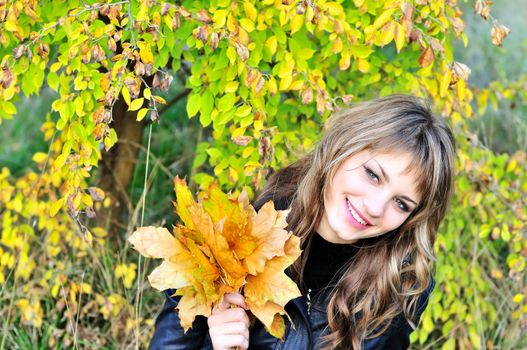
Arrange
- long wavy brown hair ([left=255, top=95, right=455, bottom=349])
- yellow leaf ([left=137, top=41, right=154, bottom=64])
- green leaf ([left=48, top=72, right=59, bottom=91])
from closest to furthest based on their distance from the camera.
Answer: yellow leaf ([left=137, top=41, right=154, bottom=64]) → long wavy brown hair ([left=255, top=95, right=455, bottom=349]) → green leaf ([left=48, top=72, right=59, bottom=91])

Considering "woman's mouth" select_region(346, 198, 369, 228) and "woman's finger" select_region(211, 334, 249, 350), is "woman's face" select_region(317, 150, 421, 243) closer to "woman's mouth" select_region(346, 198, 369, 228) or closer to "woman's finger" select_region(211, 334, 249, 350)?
"woman's mouth" select_region(346, 198, 369, 228)

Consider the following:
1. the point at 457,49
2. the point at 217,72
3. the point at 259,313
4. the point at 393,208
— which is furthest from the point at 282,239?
the point at 457,49

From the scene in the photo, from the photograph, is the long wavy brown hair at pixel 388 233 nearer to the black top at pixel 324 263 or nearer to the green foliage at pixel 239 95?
the black top at pixel 324 263

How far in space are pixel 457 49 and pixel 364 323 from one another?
10.1 feet

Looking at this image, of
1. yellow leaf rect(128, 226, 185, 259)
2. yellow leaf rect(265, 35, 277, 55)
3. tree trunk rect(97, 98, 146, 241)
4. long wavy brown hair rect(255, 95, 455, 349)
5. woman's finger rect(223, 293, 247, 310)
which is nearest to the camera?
yellow leaf rect(128, 226, 185, 259)

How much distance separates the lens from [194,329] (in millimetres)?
2051

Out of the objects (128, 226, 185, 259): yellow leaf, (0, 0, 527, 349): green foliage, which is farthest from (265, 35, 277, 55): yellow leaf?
(128, 226, 185, 259): yellow leaf

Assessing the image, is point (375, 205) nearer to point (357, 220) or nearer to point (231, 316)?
point (357, 220)

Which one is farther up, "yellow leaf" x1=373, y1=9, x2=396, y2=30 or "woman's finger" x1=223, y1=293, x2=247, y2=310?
"yellow leaf" x1=373, y1=9, x2=396, y2=30

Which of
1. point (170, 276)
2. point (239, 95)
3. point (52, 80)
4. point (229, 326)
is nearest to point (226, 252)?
point (170, 276)

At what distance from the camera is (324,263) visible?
224 cm

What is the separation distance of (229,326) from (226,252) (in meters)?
0.27

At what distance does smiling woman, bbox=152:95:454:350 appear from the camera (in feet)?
6.68

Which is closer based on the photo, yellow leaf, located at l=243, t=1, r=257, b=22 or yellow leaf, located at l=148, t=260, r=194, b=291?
yellow leaf, located at l=148, t=260, r=194, b=291
